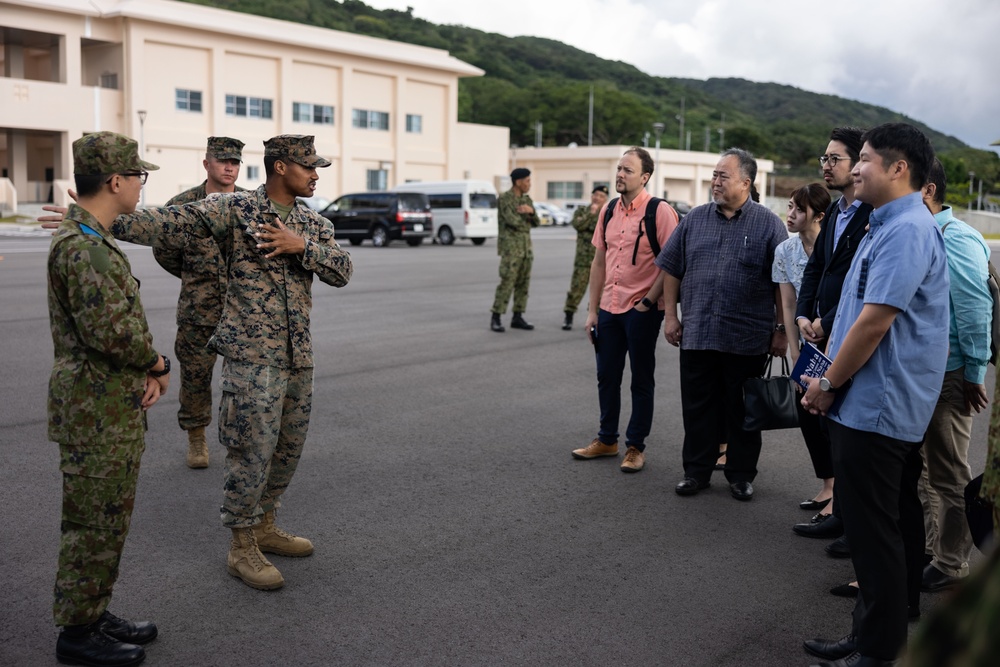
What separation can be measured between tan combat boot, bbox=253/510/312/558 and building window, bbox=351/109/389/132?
50.4 m

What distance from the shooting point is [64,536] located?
136 inches

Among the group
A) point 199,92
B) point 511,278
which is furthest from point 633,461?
point 199,92

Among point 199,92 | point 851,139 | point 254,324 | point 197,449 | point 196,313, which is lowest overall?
point 197,449

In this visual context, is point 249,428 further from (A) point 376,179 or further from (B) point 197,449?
(A) point 376,179

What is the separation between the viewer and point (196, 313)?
5.82m

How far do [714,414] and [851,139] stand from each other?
1.88 meters

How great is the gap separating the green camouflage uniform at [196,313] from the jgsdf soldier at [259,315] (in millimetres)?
1307

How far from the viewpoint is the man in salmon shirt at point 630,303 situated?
20.4 feet

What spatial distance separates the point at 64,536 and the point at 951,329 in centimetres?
388

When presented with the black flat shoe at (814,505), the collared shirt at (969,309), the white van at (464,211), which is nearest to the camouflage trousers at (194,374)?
the black flat shoe at (814,505)

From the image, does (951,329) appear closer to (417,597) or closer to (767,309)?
(767,309)

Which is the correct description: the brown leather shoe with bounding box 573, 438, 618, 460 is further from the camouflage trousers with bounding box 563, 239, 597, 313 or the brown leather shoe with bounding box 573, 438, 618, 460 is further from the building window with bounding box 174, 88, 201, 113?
the building window with bounding box 174, 88, 201, 113

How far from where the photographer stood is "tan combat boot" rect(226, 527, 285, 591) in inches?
166

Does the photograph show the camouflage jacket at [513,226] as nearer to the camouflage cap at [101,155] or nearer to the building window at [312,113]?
the camouflage cap at [101,155]
